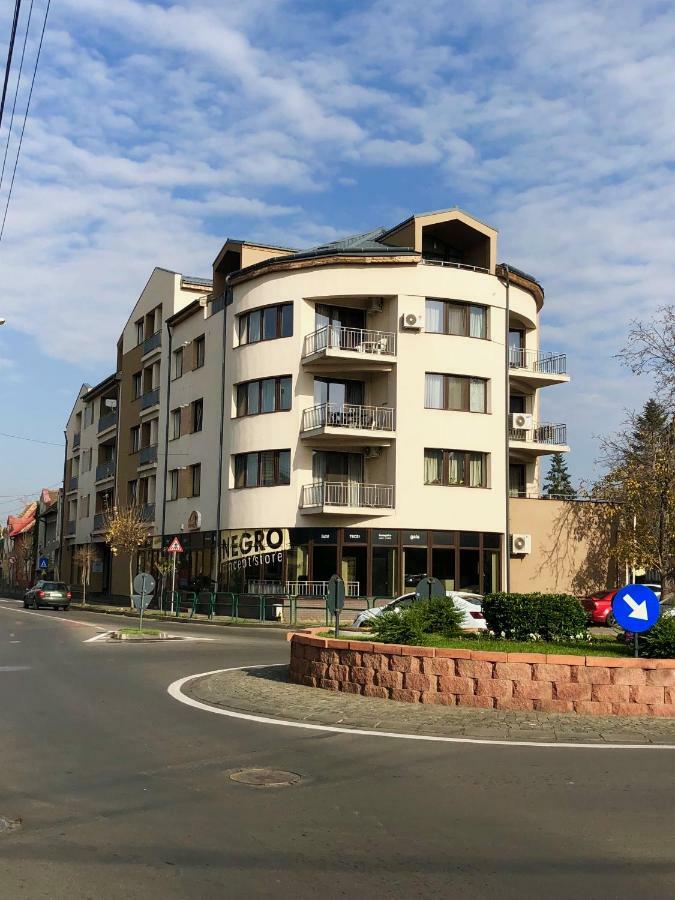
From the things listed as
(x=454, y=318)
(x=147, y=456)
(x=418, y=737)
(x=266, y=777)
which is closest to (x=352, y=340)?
(x=454, y=318)

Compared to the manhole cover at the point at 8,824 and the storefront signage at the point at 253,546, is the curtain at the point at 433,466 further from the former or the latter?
the manhole cover at the point at 8,824

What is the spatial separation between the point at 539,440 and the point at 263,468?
11.7 metres

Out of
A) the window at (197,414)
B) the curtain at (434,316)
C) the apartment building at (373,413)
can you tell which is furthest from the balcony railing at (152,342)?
the curtain at (434,316)

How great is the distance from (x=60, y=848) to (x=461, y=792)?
310 centimetres

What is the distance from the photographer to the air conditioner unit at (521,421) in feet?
124

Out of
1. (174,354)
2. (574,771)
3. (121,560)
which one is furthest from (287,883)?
(121,560)

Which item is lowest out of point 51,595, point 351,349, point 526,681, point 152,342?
point 51,595

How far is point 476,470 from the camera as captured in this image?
3691cm

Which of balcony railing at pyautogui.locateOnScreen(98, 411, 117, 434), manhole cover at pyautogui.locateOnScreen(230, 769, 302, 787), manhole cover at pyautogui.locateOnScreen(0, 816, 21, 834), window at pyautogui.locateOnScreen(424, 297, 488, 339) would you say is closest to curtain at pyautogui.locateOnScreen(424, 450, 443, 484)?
window at pyautogui.locateOnScreen(424, 297, 488, 339)

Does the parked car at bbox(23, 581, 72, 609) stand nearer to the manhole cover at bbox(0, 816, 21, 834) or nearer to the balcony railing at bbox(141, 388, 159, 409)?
the balcony railing at bbox(141, 388, 159, 409)

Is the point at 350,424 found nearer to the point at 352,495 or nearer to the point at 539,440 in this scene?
the point at 352,495

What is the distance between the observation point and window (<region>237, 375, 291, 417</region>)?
1441 inches

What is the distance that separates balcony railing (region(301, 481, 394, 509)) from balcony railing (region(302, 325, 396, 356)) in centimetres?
496

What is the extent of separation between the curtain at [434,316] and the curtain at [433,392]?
5.89 ft
